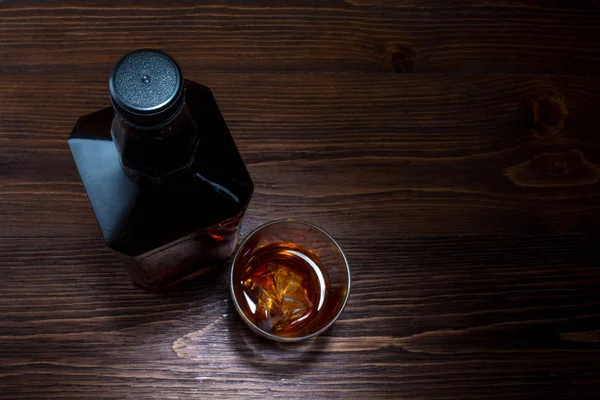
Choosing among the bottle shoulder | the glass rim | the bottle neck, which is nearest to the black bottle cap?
the bottle neck

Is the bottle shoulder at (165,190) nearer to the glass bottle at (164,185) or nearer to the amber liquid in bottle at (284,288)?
the glass bottle at (164,185)

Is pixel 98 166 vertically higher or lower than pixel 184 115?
lower

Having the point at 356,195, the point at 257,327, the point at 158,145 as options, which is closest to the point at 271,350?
the point at 257,327

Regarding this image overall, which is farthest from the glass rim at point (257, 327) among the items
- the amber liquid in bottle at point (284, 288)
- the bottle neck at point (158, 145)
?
the bottle neck at point (158, 145)

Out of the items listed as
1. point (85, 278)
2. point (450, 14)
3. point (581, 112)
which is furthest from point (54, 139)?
point (581, 112)

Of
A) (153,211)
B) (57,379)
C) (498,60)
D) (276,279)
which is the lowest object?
(57,379)

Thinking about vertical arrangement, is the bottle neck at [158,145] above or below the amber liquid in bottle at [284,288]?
above

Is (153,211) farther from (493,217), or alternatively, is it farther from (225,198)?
(493,217)
